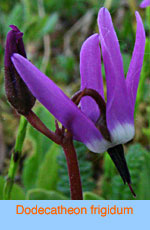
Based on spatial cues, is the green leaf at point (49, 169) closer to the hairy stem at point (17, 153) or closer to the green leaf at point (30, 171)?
the green leaf at point (30, 171)

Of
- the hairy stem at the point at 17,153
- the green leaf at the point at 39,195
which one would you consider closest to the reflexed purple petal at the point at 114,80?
the hairy stem at the point at 17,153

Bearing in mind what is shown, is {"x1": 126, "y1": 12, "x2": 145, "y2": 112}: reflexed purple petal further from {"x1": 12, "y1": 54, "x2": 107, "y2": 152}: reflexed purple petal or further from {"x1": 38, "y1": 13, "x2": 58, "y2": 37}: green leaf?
{"x1": 38, "y1": 13, "x2": 58, "y2": 37}: green leaf

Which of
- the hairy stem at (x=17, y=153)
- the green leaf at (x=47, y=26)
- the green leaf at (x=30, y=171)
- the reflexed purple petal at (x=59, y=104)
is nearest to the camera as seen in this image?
the reflexed purple petal at (x=59, y=104)

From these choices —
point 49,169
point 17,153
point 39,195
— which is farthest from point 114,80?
point 49,169

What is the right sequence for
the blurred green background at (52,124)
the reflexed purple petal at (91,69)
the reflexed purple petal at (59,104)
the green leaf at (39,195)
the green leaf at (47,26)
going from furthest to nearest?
the green leaf at (47,26) → the blurred green background at (52,124) → the green leaf at (39,195) → the reflexed purple petal at (91,69) → the reflexed purple petal at (59,104)

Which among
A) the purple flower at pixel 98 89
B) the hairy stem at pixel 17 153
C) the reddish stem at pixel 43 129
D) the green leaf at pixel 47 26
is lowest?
the hairy stem at pixel 17 153

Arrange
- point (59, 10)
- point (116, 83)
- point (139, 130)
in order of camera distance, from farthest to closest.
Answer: point (59, 10)
point (139, 130)
point (116, 83)

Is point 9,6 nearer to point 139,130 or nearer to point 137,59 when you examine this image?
point 139,130

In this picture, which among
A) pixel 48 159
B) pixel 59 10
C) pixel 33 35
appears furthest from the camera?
pixel 59 10
